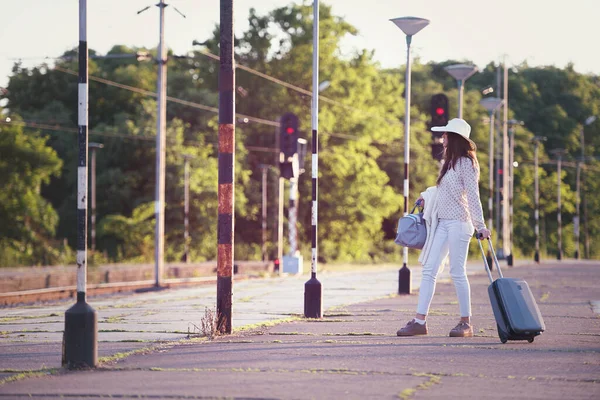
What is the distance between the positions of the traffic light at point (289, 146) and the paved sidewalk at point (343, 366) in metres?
20.2

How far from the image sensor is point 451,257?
11602 millimetres

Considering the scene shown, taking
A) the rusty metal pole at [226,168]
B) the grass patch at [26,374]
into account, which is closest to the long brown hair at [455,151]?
the rusty metal pole at [226,168]

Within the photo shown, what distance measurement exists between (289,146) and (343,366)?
25.6 meters

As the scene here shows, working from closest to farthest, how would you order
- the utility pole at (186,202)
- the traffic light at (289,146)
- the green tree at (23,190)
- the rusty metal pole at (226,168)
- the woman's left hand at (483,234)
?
the woman's left hand at (483,234)
the rusty metal pole at (226,168)
the traffic light at (289,146)
the green tree at (23,190)
the utility pole at (186,202)

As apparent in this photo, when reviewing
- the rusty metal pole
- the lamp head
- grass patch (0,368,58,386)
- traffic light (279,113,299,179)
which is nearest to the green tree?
traffic light (279,113,299,179)

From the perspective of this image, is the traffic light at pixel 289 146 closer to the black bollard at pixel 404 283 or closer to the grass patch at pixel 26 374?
the black bollard at pixel 404 283

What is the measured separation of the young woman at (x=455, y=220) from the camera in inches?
454

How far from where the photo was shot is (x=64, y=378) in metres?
8.62

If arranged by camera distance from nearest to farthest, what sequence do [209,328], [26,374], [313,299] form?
1. [26,374]
2. [209,328]
3. [313,299]

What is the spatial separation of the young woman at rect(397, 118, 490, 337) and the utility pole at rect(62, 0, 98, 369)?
3609 millimetres

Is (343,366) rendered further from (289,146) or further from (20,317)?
(289,146)

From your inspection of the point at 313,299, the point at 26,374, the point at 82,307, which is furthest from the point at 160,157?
the point at 26,374

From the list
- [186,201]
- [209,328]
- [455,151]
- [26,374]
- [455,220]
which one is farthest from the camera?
[186,201]

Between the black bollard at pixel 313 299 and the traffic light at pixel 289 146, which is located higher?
the traffic light at pixel 289 146
